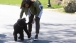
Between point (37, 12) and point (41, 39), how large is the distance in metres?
1.13

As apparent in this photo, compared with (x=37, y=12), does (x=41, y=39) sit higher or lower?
lower

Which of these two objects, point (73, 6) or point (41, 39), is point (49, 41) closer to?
point (41, 39)

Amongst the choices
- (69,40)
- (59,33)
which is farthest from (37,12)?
(59,33)

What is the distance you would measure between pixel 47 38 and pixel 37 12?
1.31m

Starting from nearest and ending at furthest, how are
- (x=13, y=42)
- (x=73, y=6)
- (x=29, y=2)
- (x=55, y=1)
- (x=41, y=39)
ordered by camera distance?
(x=29, y=2) < (x=13, y=42) < (x=41, y=39) < (x=73, y=6) < (x=55, y=1)

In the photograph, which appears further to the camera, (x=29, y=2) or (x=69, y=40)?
(x=69, y=40)

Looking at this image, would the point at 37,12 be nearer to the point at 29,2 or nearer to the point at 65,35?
the point at 29,2

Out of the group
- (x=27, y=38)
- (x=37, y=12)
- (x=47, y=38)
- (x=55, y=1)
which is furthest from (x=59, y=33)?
(x=55, y=1)

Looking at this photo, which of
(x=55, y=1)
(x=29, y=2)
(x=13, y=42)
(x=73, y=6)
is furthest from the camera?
(x=55, y=1)

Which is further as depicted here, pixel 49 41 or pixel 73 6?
pixel 73 6

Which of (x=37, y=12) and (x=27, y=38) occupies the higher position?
(x=37, y=12)

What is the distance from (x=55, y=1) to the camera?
2691 cm

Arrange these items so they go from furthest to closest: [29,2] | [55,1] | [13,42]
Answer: [55,1] → [13,42] → [29,2]

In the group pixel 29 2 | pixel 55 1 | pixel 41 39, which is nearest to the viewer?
pixel 29 2
